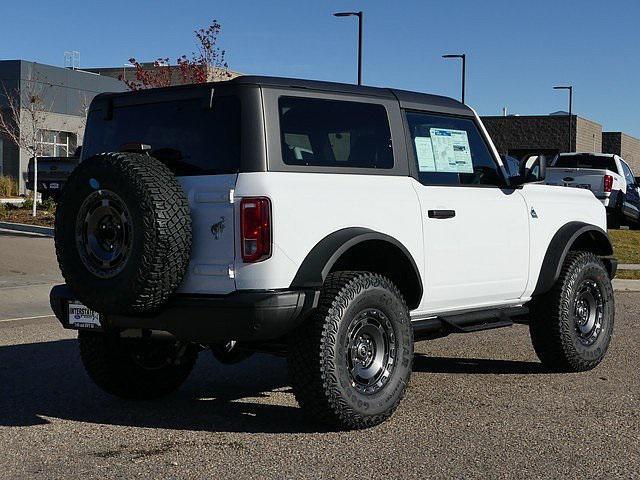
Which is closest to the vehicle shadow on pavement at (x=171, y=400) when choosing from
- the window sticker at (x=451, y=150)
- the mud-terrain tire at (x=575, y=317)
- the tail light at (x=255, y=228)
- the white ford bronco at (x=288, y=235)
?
the white ford bronco at (x=288, y=235)

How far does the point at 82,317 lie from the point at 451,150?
2.81 m

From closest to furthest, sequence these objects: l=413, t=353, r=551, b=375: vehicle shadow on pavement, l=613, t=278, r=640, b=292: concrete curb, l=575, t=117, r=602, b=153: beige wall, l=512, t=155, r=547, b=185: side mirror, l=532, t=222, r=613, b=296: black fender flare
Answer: l=512, t=155, r=547, b=185: side mirror
l=532, t=222, r=613, b=296: black fender flare
l=413, t=353, r=551, b=375: vehicle shadow on pavement
l=613, t=278, r=640, b=292: concrete curb
l=575, t=117, r=602, b=153: beige wall

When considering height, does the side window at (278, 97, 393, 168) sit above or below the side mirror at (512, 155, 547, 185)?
above

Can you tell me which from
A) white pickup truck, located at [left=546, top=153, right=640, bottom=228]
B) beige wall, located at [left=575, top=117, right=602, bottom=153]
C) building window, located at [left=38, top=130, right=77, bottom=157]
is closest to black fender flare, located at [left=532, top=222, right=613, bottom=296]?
white pickup truck, located at [left=546, top=153, right=640, bottom=228]

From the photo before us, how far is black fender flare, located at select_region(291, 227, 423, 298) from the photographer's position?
556cm

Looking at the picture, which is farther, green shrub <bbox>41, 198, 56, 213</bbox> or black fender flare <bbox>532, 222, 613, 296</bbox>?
green shrub <bbox>41, 198, 56, 213</bbox>

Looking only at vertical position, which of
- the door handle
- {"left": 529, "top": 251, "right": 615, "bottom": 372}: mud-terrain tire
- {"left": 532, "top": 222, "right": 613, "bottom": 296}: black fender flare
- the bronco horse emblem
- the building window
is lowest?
{"left": 529, "top": 251, "right": 615, "bottom": 372}: mud-terrain tire

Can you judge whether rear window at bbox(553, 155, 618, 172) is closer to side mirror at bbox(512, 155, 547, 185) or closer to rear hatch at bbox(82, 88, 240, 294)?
side mirror at bbox(512, 155, 547, 185)

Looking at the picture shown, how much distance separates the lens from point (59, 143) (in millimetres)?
48281

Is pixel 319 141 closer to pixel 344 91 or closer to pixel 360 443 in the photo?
pixel 344 91

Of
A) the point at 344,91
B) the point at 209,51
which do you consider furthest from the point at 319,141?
the point at 209,51

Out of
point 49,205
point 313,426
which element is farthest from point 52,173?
point 313,426

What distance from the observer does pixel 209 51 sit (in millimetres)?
30844

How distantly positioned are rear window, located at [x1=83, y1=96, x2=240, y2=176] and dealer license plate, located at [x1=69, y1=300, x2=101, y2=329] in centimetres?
99
